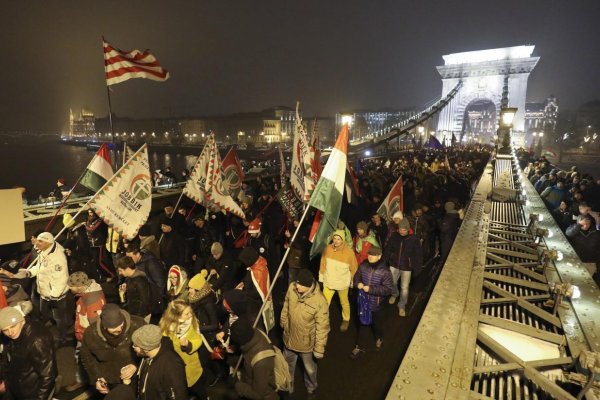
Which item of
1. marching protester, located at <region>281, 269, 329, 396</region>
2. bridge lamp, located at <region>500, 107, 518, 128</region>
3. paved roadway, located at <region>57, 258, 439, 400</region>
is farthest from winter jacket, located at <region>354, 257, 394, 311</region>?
bridge lamp, located at <region>500, 107, 518, 128</region>

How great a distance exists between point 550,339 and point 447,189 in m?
8.40

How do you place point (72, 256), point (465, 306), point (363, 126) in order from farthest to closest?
point (363, 126) < point (72, 256) < point (465, 306)

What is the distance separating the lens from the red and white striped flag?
8.99m

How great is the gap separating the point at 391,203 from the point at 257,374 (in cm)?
485

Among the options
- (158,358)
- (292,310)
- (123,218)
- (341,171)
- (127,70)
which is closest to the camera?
(158,358)

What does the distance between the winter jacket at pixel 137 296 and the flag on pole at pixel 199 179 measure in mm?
2933

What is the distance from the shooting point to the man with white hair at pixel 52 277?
463 centimetres

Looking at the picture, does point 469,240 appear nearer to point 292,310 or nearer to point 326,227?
point 326,227

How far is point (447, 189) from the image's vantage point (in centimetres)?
1076

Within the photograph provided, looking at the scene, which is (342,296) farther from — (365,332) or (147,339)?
(147,339)

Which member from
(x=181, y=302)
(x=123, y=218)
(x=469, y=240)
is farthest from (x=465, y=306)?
(x=123, y=218)

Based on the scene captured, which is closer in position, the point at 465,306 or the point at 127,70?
the point at 465,306

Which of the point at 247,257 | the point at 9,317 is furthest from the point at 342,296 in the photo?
the point at 9,317

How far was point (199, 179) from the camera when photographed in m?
7.20
